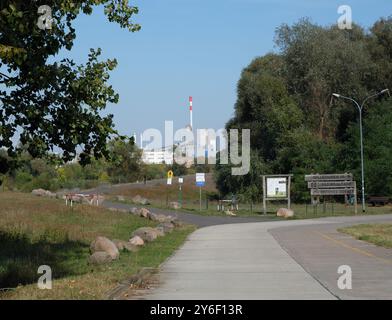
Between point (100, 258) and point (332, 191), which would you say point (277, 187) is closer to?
point (332, 191)

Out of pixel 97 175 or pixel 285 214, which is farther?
pixel 97 175

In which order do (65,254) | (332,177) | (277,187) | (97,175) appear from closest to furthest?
(65,254) → (277,187) → (332,177) → (97,175)

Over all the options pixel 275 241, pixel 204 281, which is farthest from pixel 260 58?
pixel 204 281

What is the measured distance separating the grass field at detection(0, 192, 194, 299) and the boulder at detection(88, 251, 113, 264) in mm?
246

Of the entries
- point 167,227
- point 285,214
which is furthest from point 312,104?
point 167,227

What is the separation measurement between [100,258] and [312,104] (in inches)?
2288

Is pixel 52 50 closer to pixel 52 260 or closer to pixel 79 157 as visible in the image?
pixel 79 157

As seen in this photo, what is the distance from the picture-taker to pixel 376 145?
6328 centimetres

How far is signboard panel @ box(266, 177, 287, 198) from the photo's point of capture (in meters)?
50.9

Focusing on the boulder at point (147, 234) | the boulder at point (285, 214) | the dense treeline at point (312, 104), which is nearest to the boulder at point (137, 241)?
the boulder at point (147, 234)

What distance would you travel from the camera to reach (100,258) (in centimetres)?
1817

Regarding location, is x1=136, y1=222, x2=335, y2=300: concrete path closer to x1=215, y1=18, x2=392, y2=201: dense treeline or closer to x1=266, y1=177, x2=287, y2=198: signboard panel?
x1=266, y1=177, x2=287, y2=198: signboard panel

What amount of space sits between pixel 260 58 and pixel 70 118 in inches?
2880
